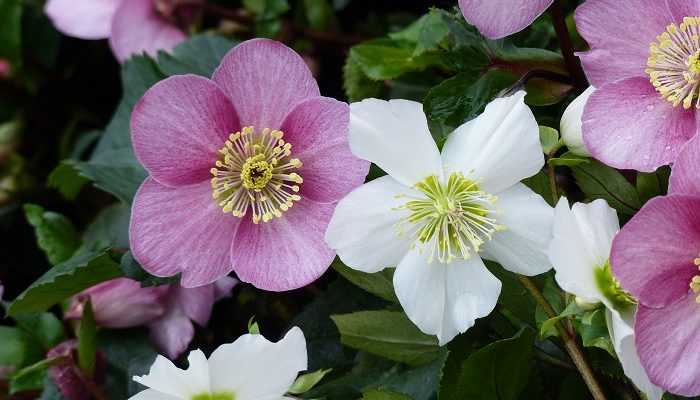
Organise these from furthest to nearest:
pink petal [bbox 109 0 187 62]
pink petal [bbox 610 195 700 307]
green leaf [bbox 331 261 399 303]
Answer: pink petal [bbox 109 0 187 62] → green leaf [bbox 331 261 399 303] → pink petal [bbox 610 195 700 307]

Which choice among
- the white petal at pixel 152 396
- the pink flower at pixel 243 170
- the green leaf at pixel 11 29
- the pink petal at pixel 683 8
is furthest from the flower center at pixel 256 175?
the green leaf at pixel 11 29

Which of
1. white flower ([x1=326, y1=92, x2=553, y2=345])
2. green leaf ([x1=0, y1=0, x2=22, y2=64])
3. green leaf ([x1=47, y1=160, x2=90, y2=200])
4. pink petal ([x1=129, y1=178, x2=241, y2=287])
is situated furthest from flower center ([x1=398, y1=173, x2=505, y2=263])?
green leaf ([x1=0, y1=0, x2=22, y2=64])

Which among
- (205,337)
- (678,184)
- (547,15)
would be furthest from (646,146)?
(205,337)

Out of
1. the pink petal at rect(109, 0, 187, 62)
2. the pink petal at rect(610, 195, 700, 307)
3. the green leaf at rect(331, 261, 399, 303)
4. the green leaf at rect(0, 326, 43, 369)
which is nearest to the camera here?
the pink petal at rect(610, 195, 700, 307)

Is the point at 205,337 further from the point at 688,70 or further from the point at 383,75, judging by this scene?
the point at 688,70

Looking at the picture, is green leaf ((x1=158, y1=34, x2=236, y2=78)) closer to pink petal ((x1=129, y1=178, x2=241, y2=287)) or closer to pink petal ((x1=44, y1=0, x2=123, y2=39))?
pink petal ((x1=44, y1=0, x2=123, y2=39))

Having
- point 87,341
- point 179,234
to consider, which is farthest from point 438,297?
point 87,341

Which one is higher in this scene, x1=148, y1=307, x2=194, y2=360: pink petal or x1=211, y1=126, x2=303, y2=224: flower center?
x1=211, y1=126, x2=303, y2=224: flower center
